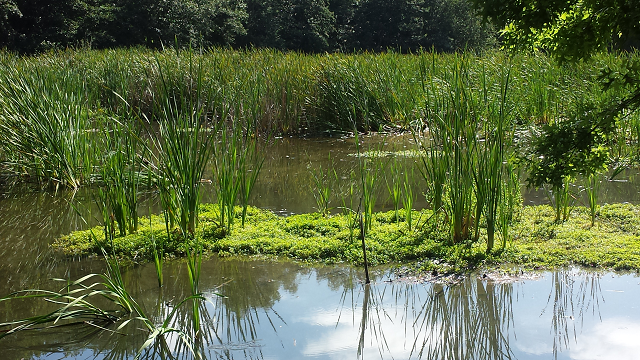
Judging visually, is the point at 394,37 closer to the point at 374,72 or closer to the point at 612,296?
the point at 374,72

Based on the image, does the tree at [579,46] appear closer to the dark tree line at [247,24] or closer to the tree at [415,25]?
the dark tree line at [247,24]

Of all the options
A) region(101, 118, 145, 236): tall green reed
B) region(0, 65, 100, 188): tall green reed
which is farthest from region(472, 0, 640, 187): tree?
region(0, 65, 100, 188): tall green reed

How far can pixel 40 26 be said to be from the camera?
25781mm

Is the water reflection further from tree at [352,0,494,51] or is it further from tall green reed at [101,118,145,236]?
tree at [352,0,494,51]

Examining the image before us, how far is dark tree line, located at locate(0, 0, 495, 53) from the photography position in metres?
25.2

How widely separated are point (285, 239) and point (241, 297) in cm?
92

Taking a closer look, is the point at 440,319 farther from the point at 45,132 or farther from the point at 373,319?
the point at 45,132

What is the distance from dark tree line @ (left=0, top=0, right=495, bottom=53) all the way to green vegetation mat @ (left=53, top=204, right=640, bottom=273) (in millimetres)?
18839

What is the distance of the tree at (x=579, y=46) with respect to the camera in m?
2.30

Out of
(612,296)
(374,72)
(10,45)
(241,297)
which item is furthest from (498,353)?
(10,45)

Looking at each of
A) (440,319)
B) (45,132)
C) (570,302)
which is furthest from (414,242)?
(45,132)

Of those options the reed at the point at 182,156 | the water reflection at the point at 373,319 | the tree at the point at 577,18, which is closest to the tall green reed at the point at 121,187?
the reed at the point at 182,156

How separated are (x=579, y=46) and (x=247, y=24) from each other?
29924mm

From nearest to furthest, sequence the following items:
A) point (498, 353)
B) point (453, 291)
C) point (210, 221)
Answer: point (498, 353) < point (453, 291) < point (210, 221)
